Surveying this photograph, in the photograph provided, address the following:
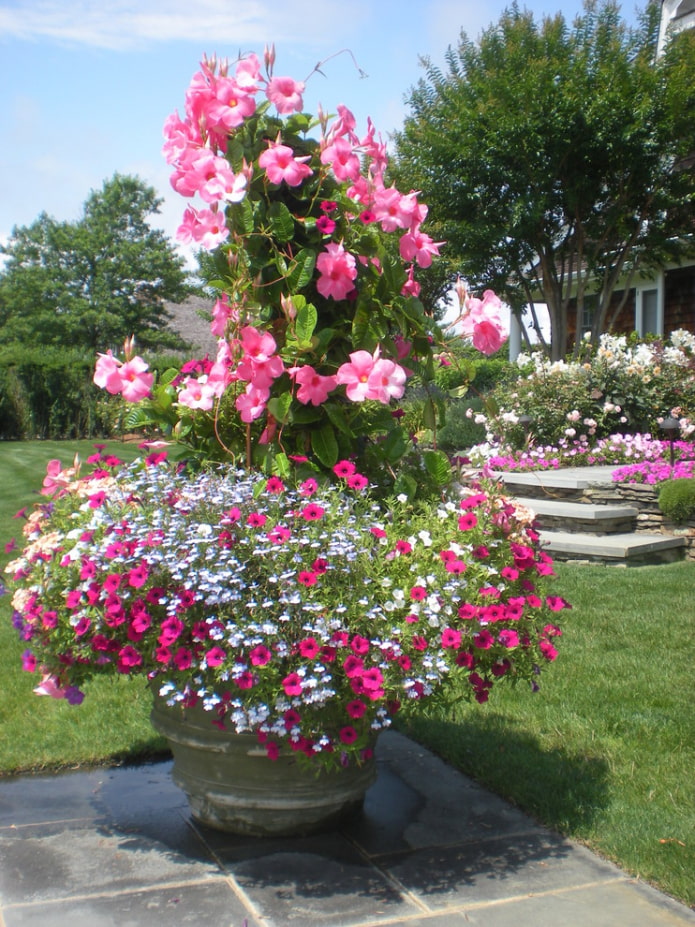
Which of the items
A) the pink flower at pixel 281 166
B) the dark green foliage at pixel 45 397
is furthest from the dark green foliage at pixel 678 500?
the dark green foliage at pixel 45 397

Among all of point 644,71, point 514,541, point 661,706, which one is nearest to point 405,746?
point 661,706

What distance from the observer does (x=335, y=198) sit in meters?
3.28

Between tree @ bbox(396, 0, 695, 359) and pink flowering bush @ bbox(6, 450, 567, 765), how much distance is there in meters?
11.3

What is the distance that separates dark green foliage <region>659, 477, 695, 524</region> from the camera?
799 centimetres

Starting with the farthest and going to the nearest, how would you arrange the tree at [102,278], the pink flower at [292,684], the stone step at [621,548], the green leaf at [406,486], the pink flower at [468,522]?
1. the tree at [102,278]
2. the stone step at [621,548]
3. the green leaf at [406,486]
4. the pink flower at [468,522]
5. the pink flower at [292,684]

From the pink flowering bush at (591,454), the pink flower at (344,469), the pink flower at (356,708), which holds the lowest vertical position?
the pink flower at (356,708)

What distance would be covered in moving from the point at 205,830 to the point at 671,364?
32.1 ft

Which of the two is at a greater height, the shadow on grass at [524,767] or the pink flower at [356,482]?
the pink flower at [356,482]

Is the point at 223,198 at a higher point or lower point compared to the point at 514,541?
higher

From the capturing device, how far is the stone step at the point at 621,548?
791 cm

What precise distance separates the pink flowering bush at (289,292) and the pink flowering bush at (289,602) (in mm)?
253

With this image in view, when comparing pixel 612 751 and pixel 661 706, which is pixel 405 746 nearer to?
pixel 612 751

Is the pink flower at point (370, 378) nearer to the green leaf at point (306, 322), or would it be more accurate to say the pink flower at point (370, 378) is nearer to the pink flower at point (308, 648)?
the green leaf at point (306, 322)

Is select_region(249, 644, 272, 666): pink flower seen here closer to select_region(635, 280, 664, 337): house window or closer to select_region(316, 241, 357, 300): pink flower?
select_region(316, 241, 357, 300): pink flower
